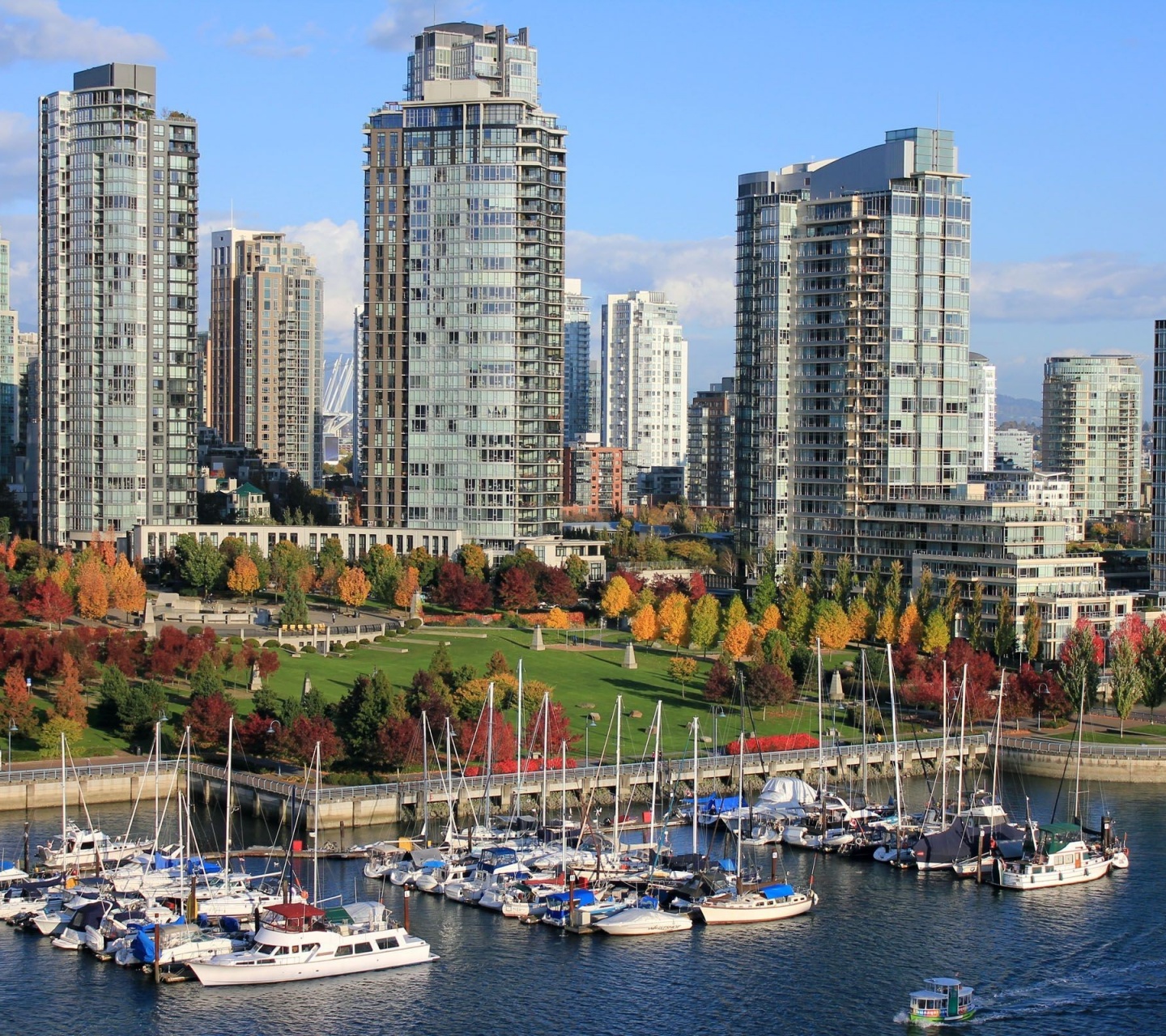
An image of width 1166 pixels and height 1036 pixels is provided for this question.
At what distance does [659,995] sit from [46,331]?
122059 mm

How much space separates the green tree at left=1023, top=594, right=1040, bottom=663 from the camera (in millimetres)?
133000

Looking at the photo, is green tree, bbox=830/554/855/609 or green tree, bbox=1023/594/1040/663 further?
green tree, bbox=830/554/855/609

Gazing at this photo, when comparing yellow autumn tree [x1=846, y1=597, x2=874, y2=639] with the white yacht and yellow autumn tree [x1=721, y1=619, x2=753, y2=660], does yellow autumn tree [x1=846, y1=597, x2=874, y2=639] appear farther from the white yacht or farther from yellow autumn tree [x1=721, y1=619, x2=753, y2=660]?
the white yacht

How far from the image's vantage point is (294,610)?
452ft

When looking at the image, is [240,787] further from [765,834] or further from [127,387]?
[127,387]

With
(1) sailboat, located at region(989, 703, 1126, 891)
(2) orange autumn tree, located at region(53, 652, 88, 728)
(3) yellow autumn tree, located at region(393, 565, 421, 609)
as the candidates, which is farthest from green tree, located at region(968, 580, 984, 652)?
(2) orange autumn tree, located at region(53, 652, 88, 728)

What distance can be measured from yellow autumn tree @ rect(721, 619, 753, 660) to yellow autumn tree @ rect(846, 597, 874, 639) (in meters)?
9.63

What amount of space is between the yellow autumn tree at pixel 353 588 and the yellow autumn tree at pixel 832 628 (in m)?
36.2

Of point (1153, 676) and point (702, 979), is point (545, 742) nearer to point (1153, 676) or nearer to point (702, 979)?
point (702, 979)

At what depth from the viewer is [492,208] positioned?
170m

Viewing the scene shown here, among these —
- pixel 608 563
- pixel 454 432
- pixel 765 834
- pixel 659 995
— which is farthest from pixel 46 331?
pixel 659 995

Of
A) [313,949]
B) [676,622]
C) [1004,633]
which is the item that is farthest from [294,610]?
[313,949]

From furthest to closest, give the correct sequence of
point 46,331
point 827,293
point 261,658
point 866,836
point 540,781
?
point 46,331
point 827,293
point 261,658
point 540,781
point 866,836

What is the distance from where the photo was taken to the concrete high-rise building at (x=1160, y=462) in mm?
158875
